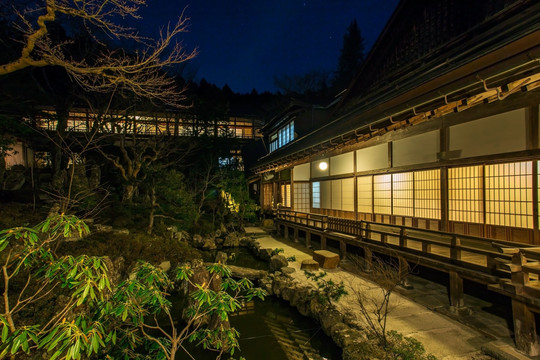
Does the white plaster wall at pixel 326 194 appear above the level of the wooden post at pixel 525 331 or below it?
above

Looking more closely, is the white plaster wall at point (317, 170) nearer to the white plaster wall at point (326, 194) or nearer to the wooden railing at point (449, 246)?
the white plaster wall at point (326, 194)

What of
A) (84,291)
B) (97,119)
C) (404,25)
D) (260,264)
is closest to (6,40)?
(97,119)

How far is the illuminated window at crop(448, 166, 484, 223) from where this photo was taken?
6801 mm

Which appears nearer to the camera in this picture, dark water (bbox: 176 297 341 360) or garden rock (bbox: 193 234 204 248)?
dark water (bbox: 176 297 341 360)

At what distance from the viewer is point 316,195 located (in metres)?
14.4

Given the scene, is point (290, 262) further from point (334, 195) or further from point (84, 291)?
point (84, 291)

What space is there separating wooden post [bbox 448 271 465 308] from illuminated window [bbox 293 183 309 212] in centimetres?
977

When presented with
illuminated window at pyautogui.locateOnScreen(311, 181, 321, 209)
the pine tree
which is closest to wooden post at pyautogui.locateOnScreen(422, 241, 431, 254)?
illuminated window at pyautogui.locateOnScreen(311, 181, 321, 209)

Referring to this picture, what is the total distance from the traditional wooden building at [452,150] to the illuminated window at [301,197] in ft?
8.60

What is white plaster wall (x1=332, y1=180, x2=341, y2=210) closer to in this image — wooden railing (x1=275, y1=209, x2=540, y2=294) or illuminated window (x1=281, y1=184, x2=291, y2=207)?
wooden railing (x1=275, y1=209, x2=540, y2=294)

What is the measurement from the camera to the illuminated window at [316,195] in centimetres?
1408

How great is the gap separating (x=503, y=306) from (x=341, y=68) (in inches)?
1594

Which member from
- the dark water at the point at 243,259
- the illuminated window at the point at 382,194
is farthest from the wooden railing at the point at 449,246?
the dark water at the point at 243,259

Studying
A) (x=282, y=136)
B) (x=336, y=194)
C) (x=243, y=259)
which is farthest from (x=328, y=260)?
(x=282, y=136)
